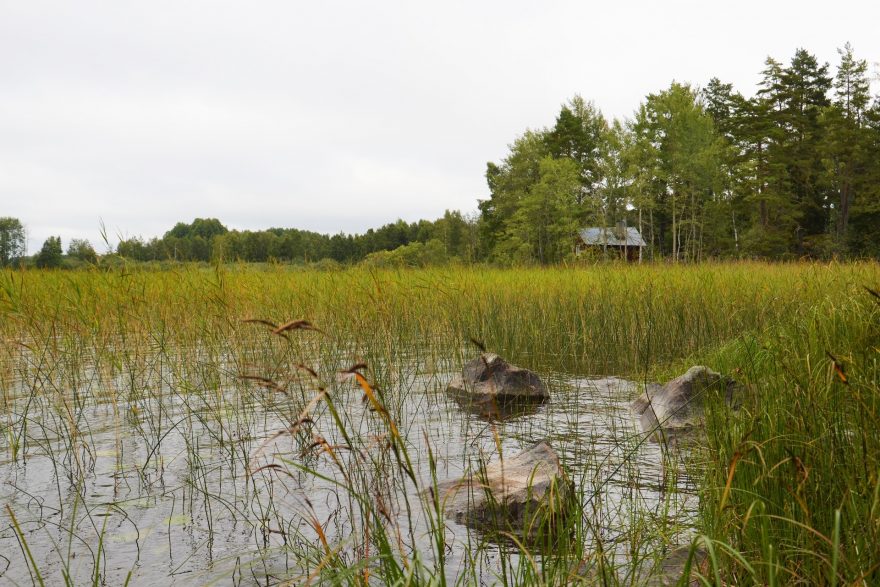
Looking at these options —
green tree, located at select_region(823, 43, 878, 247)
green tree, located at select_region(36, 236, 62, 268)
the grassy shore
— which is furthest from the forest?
the grassy shore

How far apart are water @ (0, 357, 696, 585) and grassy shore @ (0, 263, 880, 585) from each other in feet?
0.21

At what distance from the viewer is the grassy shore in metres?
2.07

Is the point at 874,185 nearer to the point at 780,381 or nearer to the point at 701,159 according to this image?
the point at 701,159

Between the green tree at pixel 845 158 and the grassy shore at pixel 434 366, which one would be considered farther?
the green tree at pixel 845 158

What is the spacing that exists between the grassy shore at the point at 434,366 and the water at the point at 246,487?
0.21ft

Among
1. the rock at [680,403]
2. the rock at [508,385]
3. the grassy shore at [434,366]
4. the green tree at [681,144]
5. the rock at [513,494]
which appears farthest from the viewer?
→ the green tree at [681,144]

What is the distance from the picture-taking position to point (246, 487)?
3.65 meters

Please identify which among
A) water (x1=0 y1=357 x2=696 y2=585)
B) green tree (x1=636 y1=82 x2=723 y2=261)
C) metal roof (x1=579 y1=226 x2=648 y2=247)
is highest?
green tree (x1=636 y1=82 x2=723 y2=261)

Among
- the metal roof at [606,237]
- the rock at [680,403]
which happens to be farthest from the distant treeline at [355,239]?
the metal roof at [606,237]

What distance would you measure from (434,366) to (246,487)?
2905 mm

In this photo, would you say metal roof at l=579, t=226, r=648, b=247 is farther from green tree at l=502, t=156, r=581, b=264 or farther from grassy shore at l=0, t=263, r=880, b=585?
grassy shore at l=0, t=263, r=880, b=585

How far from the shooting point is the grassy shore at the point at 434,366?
2.07 m

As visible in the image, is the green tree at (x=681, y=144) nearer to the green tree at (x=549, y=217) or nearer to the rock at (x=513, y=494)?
the green tree at (x=549, y=217)

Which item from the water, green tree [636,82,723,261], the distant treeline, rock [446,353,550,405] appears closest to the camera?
the water
